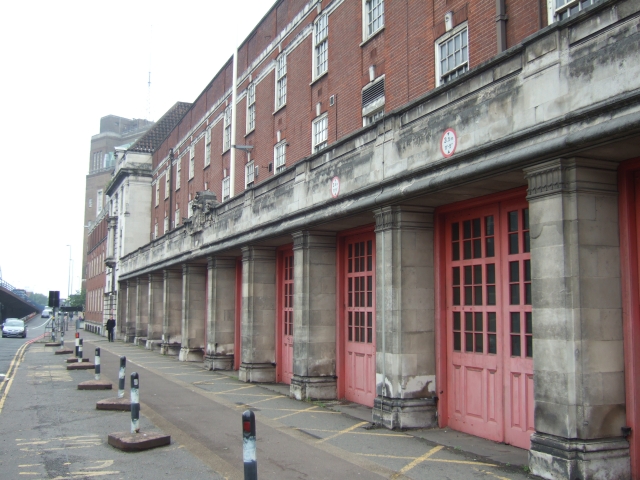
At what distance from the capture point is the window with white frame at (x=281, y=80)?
20.7 m

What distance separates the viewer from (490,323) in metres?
10.1

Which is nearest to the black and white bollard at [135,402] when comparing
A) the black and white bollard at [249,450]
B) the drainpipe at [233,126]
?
the black and white bollard at [249,450]

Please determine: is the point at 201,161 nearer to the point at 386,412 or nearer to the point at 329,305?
the point at 329,305

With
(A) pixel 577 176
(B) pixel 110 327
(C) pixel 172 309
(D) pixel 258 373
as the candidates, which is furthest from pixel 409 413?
(B) pixel 110 327

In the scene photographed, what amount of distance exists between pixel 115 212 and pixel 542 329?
1860 inches

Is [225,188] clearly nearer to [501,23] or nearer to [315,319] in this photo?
[315,319]

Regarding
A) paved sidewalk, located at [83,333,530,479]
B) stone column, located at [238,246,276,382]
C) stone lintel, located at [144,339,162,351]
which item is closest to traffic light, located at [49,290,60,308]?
stone lintel, located at [144,339,162,351]

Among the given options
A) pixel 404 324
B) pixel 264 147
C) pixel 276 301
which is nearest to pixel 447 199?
pixel 404 324

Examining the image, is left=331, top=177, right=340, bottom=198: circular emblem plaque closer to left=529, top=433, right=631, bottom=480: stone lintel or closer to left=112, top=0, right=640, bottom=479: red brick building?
left=112, top=0, right=640, bottom=479: red brick building

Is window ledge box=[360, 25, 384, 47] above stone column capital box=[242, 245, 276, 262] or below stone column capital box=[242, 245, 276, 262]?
above

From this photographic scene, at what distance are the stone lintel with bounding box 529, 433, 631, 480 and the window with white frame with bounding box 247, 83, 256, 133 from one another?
18112 millimetres

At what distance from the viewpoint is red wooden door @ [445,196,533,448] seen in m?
9.37

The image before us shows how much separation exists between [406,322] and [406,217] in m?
1.86

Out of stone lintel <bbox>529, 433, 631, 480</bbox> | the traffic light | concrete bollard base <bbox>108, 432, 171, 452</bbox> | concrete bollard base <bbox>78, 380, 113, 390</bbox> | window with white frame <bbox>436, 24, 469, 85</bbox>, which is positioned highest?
window with white frame <bbox>436, 24, 469, 85</bbox>
